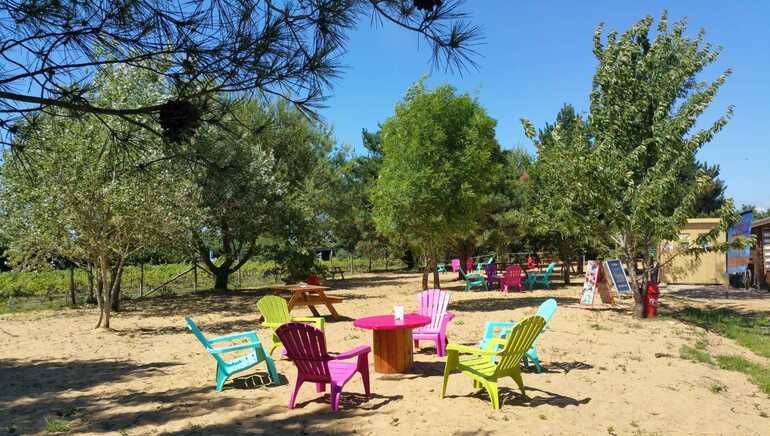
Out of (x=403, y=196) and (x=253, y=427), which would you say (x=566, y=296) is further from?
(x=253, y=427)

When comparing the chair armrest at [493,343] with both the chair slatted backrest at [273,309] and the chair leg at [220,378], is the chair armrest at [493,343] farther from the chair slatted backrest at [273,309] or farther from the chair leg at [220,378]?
the chair slatted backrest at [273,309]

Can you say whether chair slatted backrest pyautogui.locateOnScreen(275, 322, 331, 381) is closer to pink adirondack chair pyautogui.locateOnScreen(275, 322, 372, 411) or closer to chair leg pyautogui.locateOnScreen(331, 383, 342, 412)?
pink adirondack chair pyautogui.locateOnScreen(275, 322, 372, 411)

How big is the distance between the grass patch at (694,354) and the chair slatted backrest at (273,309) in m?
5.29

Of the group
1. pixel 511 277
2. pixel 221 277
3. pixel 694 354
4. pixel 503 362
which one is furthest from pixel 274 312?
pixel 221 277

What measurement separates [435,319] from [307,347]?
2800mm

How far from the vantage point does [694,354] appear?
7270 mm

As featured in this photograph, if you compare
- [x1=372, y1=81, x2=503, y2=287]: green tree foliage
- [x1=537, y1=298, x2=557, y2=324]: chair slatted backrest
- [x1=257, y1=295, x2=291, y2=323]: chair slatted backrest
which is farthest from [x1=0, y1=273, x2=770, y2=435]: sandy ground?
[x1=372, y1=81, x2=503, y2=287]: green tree foliage

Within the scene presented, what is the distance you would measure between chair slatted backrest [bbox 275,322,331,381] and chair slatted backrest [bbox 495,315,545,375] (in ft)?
4.97

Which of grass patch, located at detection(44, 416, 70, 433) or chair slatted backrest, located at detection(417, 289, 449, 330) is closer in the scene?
grass patch, located at detection(44, 416, 70, 433)

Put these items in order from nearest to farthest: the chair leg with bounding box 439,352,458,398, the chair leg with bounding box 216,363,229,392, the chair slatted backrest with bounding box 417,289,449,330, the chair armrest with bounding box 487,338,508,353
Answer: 1. the chair leg with bounding box 439,352,458,398
2. the chair armrest with bounding box 487,338,508,353
3. the chair leg with bounding box 216,363,229,392
4. the chair slatted backrest with bounding box 417,289,449,330

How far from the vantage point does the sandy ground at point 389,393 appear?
Answer: 4.41 metres

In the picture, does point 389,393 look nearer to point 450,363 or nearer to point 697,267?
point 450,363

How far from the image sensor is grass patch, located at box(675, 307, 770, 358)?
8.23 m

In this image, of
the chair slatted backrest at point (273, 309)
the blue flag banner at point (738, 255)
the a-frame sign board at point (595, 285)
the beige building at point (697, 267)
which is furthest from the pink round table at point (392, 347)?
the beige building at point (697, 267)
